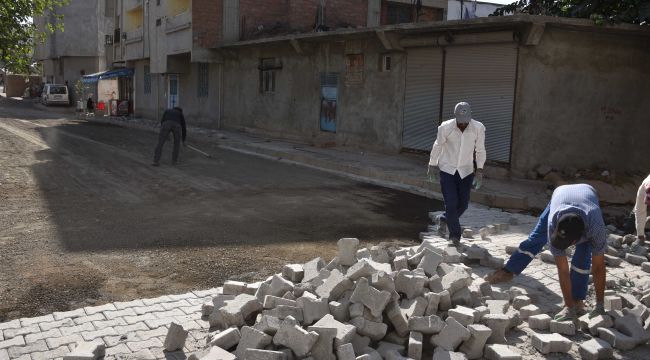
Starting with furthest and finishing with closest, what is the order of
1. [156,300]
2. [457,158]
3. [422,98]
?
1. [422,98]
2. [457,158]
3. [156,300]

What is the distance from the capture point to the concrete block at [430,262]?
507 cm

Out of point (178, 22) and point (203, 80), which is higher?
point (178, 22)

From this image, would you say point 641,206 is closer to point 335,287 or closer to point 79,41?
point 335,287

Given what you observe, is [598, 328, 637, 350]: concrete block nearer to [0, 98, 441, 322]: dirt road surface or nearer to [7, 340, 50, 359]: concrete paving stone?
[0, 98, 441, 322]: dirt road surface

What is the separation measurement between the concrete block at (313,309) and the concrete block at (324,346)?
279 millimetres

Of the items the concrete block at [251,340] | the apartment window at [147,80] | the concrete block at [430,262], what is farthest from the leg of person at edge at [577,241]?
the apartment window at [147,80]

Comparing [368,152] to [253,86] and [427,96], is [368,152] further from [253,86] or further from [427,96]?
[253,86]

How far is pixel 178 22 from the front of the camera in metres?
25.2

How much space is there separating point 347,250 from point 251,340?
1.59m

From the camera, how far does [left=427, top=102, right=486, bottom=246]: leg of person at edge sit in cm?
684

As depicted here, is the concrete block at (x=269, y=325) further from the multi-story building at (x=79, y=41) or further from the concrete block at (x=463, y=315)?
the multi-story building at (x=79, y=41)

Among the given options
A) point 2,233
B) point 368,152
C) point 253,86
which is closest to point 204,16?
point 253,86

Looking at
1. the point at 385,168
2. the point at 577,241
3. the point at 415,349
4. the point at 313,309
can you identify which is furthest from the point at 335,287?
the point at 385,168

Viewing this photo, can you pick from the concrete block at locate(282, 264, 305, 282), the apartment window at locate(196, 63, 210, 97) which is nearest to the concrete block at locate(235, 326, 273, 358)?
the concrete block at locate(282, 264, 305, 282)
